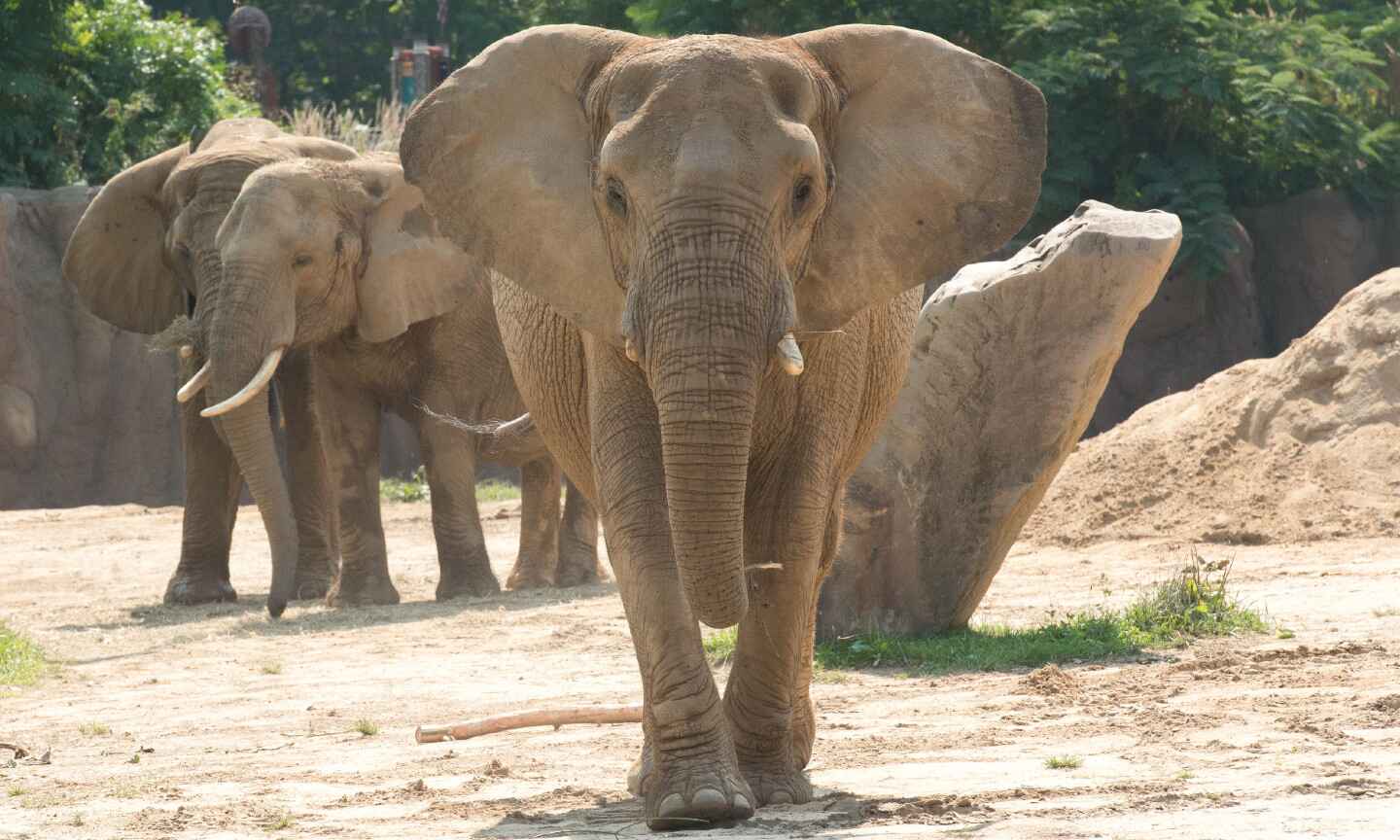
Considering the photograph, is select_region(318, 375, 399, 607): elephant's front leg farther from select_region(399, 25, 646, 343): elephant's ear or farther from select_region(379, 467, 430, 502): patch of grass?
select_region(379, 467, 430, 502): patch of grass

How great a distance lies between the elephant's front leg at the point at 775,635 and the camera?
5.98 meters

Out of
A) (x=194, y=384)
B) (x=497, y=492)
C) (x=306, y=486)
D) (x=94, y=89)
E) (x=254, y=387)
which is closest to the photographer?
(x=254, y=387)

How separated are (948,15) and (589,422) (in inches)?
622

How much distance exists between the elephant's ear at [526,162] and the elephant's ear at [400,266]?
6.40 m

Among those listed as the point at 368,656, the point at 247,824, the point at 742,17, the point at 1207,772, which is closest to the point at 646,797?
the point at 247,824

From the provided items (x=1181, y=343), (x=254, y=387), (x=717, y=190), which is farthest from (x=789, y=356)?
(x=1181, y=343)

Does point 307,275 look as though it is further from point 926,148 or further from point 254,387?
point 926,148

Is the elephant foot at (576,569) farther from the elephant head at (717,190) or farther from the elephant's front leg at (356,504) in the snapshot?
the elephant head at (717,190)

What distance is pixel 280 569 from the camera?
1175 centimetres

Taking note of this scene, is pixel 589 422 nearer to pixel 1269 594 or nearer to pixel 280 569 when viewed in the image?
pixel 1269 594

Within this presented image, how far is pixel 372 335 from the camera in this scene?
493 inches

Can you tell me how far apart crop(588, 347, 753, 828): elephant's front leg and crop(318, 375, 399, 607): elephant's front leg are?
6886mm

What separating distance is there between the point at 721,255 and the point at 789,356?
30cm

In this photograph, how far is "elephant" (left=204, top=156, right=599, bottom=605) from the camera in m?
12.1
